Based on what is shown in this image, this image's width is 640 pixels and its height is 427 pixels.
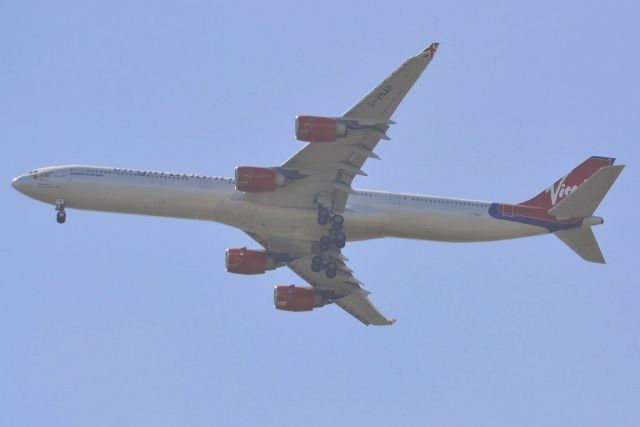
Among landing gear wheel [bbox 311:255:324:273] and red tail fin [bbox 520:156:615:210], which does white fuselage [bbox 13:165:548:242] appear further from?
red tail fin [bbox 520:156:615:210]

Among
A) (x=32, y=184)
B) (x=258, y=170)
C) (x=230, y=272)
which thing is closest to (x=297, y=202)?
(x=258, y=170)

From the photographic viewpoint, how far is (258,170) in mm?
76188

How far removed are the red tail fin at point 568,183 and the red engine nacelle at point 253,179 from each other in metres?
18.8

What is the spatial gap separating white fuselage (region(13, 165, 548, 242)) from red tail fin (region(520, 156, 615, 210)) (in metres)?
3.69

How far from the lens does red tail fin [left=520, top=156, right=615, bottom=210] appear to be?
8431 centimetres

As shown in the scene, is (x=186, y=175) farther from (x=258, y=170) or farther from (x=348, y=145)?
(x=348, y=145)

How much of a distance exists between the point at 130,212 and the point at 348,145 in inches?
600

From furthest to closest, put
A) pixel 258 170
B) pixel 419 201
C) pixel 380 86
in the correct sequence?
pixel 419 201 < pixel 258 170 < pixel 380 86

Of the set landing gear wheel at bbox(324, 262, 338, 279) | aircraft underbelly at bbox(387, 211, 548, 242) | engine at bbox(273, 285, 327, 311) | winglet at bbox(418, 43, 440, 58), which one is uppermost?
winglet at bbox(418, 43, 440, 58)

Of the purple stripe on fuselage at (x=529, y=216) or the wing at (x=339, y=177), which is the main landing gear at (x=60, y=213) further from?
the purple stripe on fuselage at (x=529, y=216)

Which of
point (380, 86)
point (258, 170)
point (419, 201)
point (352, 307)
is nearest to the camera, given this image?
point (380, 86)

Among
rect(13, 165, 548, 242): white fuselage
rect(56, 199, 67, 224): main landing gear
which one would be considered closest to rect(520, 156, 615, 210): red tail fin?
rect(13, 165, 548, 242): white fuselage

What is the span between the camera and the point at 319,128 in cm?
7244

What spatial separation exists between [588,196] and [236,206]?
900 inches
